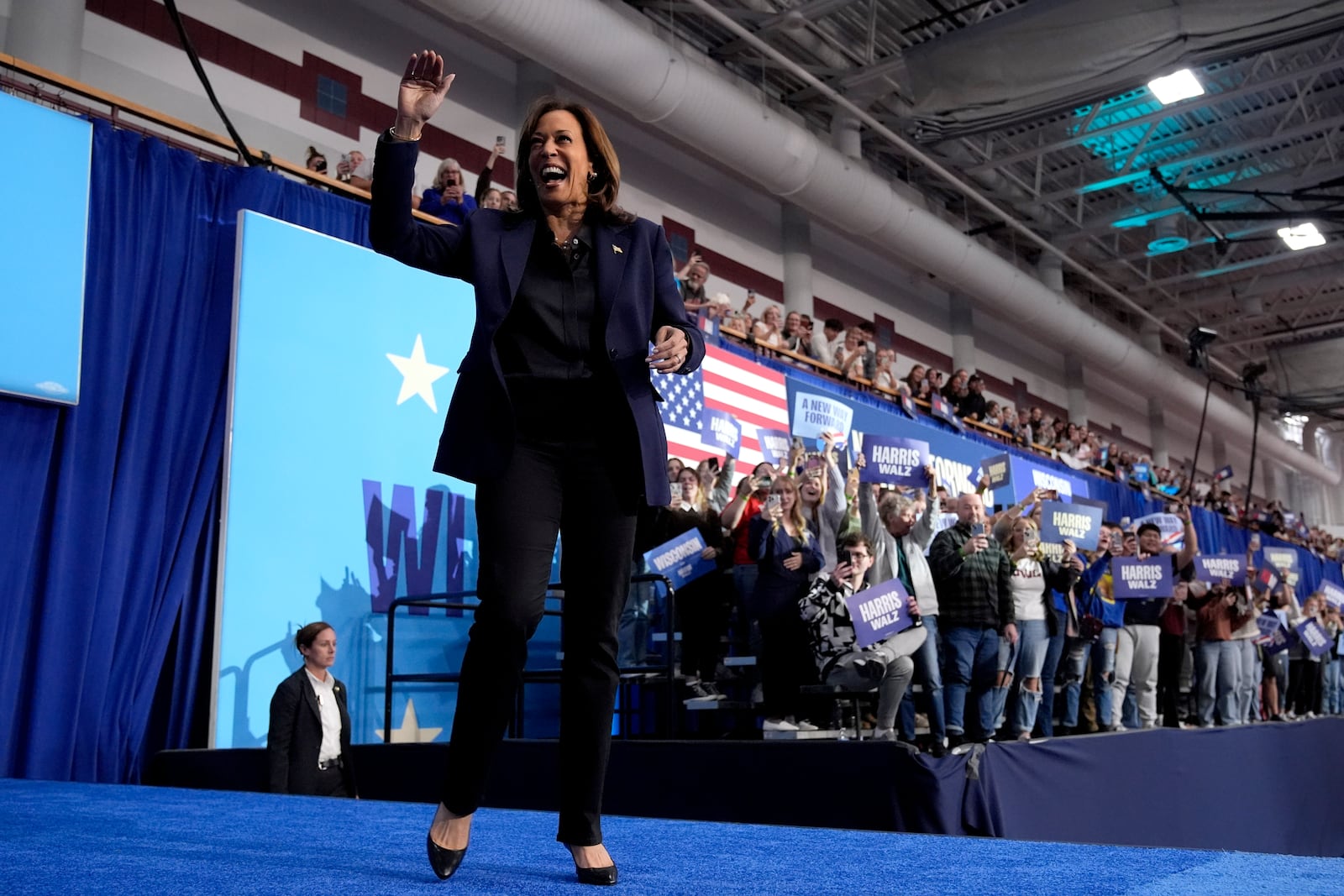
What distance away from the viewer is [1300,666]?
1126 cm

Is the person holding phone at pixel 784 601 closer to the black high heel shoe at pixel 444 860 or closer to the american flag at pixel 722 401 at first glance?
the american flag at pixel 722 401

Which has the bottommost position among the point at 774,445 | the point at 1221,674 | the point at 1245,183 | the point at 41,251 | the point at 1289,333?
the point at 1221,674

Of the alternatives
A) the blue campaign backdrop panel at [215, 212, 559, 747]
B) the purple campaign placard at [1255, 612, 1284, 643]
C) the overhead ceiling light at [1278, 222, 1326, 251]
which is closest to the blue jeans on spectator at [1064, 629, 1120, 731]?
the purple campaign placard at [1255, 612, 1284, 643]

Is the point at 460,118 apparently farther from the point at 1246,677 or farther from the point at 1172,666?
the point at 1246,677

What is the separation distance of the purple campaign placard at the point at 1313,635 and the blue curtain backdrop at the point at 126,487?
919 centimetres

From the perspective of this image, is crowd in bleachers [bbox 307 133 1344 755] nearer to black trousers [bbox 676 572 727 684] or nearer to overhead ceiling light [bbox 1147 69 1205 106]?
black trousers [bbox 676 572 727 684]

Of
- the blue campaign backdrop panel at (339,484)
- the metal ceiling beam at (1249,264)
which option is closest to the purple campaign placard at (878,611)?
the blue campaign backdrop panel at (339,484)

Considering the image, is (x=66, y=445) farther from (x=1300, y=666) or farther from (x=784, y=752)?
(x=1300, y=666)

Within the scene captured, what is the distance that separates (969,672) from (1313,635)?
597cm


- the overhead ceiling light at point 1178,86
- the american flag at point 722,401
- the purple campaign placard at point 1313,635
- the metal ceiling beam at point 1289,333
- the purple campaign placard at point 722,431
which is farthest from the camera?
the metal ceiling beam at point 1289,333

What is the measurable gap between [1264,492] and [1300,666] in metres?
17.9

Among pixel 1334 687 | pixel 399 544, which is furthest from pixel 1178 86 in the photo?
pixel 399 544

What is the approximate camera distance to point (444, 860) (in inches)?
71.4

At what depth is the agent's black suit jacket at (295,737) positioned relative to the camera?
4.75 metres
